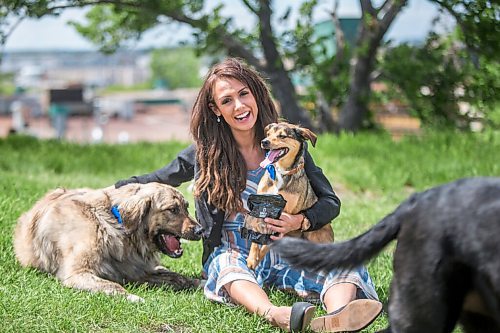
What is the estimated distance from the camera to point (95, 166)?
983 cm

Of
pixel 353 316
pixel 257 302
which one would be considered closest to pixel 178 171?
pixel 257 302

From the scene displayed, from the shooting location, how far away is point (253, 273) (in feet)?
13.9

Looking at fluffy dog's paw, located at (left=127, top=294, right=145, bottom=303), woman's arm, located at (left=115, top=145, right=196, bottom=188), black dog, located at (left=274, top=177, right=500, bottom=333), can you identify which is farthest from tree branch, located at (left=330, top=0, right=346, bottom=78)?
black dog, located at (left=274, top=177, right=500, bottom=333)

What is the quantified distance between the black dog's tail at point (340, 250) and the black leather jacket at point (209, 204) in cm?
110

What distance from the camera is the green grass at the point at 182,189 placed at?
391 centimetres

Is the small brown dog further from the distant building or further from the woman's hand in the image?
the distant building

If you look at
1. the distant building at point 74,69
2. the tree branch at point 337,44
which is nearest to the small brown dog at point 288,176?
the tree branch at point 337,44

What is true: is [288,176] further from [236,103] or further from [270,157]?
[236,103]

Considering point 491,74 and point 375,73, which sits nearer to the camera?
point 491,74

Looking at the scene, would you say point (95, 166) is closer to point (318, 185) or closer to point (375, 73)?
point (375, 73)

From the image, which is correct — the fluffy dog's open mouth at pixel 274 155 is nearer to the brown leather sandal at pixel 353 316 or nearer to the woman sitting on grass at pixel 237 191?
the woman sitting on grass at pixel 237 191

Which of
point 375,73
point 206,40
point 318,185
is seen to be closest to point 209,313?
point 318,185

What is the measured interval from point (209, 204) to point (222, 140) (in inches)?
14.8

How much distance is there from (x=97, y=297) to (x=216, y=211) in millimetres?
813
